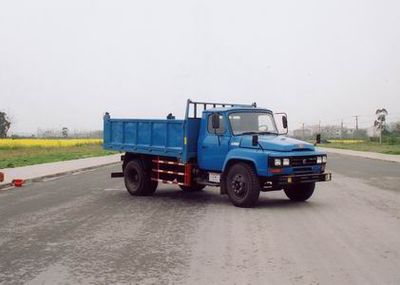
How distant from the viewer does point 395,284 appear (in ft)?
18.2

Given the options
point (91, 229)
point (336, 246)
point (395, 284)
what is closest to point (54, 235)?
point (91, 229)

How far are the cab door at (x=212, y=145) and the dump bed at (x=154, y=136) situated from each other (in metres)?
0.25

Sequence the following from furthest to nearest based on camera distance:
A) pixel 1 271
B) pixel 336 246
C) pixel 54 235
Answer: pixel 54 235 → pixel 336 246 → pixel 1 271

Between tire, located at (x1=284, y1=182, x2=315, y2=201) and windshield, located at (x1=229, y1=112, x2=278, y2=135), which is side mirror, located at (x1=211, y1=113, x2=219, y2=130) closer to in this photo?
windshield, located at (x1=229, y1=112, x2=278, y2=135)

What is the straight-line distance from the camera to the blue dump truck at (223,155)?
37.5ft

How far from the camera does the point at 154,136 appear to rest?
45.8ft

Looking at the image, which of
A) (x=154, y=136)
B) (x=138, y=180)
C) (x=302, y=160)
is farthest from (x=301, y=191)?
(x=138, y=180)

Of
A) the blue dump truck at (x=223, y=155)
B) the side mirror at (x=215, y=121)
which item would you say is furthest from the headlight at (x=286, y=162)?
the side mirror at (x=215, y=121)

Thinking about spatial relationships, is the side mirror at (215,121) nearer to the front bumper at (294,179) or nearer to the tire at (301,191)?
the front bumper at (294,179)

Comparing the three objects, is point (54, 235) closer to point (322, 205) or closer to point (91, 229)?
point (91, 229)

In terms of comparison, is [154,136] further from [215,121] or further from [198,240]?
[198,240]

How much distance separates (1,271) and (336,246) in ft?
14.4

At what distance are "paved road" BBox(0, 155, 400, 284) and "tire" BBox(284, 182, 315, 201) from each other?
26cm

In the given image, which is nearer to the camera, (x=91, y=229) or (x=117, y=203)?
(x=91, y=229)
